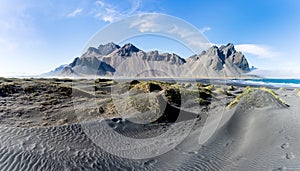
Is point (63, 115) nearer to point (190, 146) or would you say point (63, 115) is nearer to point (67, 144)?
point (67, 144)

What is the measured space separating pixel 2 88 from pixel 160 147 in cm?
2350

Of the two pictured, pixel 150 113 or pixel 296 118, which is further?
pixel 150 113

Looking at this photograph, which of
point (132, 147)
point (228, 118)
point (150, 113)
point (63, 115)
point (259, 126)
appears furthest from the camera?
point (63, 115)

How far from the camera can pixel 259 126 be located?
38.2 feet

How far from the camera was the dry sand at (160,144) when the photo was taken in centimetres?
763

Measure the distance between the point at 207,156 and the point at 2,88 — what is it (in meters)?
25.5

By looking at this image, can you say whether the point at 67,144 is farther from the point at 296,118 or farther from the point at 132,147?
the point at 296,118

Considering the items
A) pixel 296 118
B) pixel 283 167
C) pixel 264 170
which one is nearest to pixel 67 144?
pixel 264 170

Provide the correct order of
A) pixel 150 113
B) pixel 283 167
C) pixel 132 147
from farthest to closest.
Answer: pixel 150 113, pixel 132 147, pixel 283 167

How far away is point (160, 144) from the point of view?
33.9 feet

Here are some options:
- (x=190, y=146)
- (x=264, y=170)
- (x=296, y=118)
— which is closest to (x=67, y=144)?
(x=190, y=146)

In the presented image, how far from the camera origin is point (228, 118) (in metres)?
13.5

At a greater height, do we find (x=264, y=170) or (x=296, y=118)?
(x=296, y=118)

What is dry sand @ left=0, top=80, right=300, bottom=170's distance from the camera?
7.63 metres
